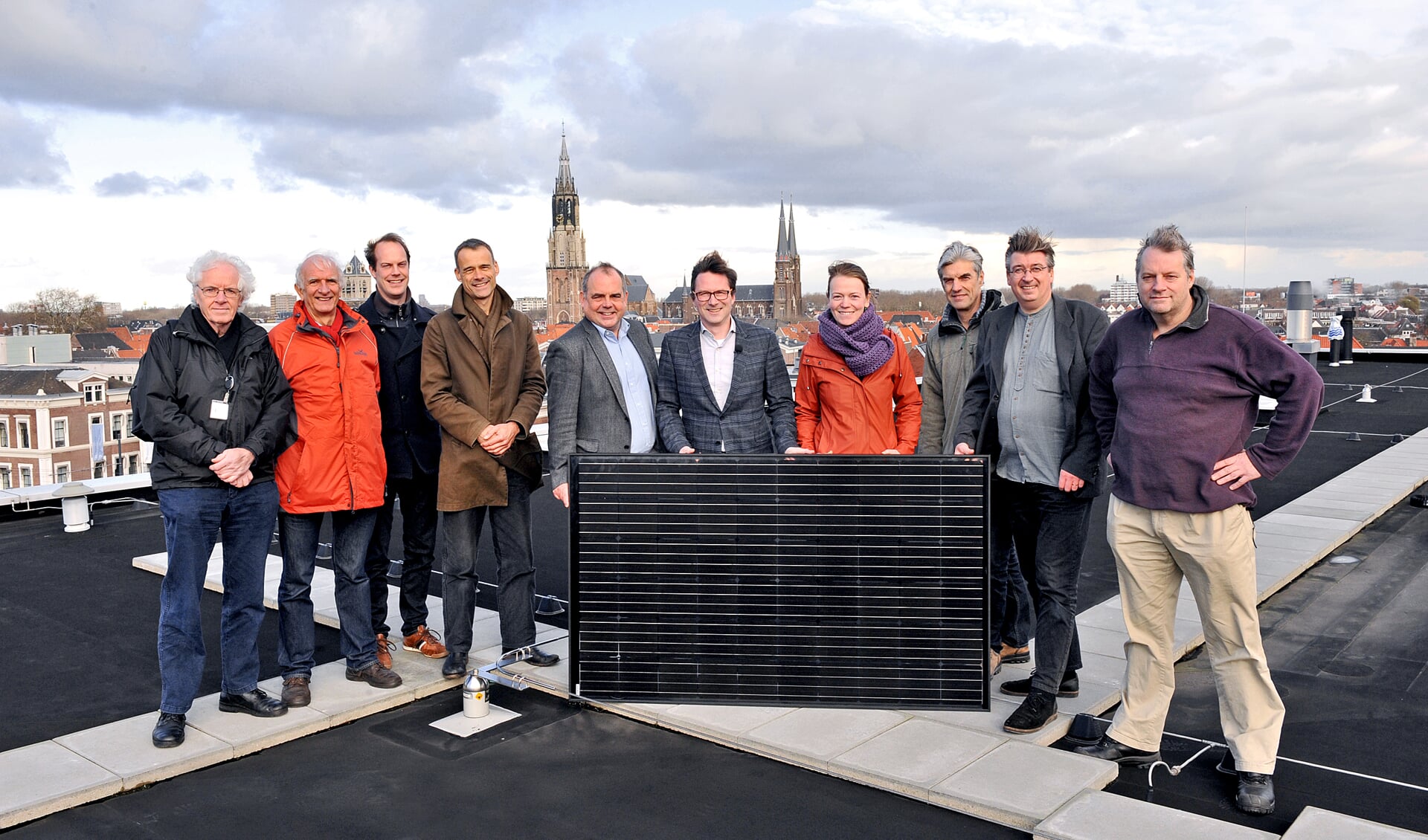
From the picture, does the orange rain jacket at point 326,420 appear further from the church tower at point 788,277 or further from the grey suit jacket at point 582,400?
the church tower at point 788,277

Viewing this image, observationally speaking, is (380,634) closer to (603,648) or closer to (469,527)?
(469,527)

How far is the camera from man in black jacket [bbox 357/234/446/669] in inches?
185

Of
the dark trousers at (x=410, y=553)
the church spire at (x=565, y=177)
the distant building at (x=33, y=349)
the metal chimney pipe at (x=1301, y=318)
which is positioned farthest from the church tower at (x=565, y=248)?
the dark trousers at (x=410, y=553)

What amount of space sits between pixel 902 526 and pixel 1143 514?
2.65 ft

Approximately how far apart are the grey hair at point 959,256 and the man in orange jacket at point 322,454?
243 cm

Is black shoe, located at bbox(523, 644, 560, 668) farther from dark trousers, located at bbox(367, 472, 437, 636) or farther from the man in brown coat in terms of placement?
dark trousers, located at bbox(367, 472, 437, 636)

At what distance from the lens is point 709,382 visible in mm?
4359

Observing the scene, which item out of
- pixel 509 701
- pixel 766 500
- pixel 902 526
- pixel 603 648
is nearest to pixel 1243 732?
pixel 902 526

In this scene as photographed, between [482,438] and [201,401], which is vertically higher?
[201,401]

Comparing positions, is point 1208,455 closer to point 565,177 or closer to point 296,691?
point 296,691

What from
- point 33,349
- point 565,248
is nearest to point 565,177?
point 565,248

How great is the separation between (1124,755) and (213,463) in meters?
3.41

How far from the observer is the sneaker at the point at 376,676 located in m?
4.34

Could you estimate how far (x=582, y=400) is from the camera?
14.5 feet
